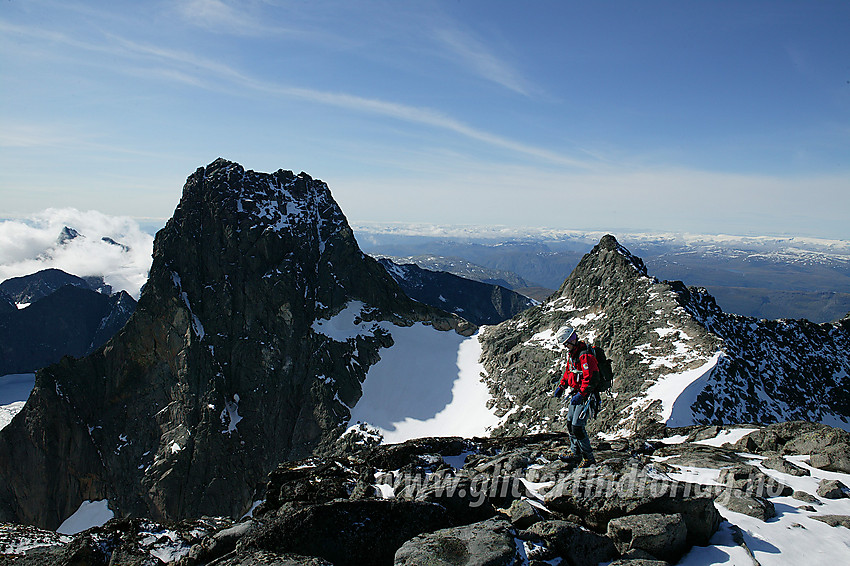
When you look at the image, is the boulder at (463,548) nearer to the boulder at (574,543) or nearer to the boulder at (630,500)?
the boulder at (574,543)

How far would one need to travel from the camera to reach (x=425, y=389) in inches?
2569

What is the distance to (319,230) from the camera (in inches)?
3206

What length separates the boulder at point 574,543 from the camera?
788 cm

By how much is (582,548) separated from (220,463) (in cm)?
6127

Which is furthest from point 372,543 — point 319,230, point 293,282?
point 319,230

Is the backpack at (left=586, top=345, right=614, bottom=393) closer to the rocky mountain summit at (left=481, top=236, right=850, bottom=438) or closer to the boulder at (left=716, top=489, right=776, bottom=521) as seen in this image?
the boulder at (left=716, top=489, right=776, bottom=521)

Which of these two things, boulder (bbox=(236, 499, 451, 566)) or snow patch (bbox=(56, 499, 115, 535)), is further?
snow patch (bbox=(56, 499, 115, 535))

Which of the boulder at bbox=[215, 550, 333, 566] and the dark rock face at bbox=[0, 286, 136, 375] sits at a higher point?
the boulder at bbox=[215, 550, 333, 566]

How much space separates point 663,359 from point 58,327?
22383 cm

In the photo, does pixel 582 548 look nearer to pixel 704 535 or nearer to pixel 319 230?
pixel 704 535

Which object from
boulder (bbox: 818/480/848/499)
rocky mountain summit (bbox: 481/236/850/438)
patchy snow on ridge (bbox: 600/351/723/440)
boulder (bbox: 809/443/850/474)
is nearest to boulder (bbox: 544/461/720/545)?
boulder (bbox: 818/480/848/499)

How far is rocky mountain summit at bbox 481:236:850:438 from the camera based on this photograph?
1426 inches

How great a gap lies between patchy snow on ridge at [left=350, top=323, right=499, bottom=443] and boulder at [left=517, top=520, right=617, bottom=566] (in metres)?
43.6

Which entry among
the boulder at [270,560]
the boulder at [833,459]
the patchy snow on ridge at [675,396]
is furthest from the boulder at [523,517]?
the patchy snow on ridge at [675,396]
